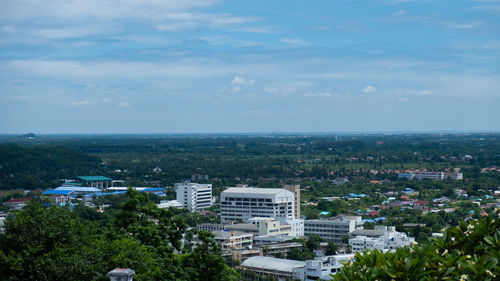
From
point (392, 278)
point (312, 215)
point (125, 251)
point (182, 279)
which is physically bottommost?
point (312, 215)

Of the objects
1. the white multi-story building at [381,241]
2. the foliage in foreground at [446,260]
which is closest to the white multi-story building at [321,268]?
the white multi-story building at [381,241]

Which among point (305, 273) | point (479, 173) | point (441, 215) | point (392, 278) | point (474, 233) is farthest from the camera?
point (479, 173)

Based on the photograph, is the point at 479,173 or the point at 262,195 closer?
the point at 262,195

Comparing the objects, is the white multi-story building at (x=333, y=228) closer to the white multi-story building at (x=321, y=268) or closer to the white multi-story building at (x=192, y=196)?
the white multi-story building at (x=321, y=268)

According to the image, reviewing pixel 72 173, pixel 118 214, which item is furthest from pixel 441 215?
pixel 72 173

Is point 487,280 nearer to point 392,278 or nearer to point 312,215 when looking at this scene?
point 392,278

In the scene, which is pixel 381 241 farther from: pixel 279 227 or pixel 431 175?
pixel 431 175

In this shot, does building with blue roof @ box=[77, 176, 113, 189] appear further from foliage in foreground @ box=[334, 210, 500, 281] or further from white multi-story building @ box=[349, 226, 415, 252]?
foliage in foreground @ box=[334, 210, 500, 281]
